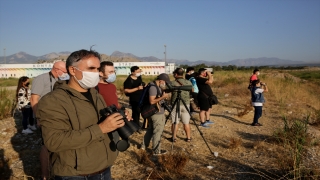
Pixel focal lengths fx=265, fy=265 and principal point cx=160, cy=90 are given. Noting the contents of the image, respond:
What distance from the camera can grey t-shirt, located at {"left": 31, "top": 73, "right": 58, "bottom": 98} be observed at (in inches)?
143

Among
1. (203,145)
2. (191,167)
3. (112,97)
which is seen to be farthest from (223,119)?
(112,97)

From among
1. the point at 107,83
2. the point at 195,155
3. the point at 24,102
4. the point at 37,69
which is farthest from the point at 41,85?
the point at 37,69

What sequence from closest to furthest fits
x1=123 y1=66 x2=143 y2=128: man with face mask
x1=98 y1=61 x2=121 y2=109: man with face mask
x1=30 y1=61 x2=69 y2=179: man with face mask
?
1. x1=30 y1=61 x2=69 y2=179: man with face mask
2. x1=98 y1=61 x2=121 y2=109: man with face mask
3. x1=123 y1=66 x2=143 y2=128: man with face mask

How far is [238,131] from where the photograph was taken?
7363 mm

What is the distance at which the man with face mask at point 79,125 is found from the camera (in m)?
1.79

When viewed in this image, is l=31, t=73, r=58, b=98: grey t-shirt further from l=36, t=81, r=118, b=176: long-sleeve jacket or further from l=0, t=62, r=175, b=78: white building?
l=0, t=62, r=175, b=78: white building

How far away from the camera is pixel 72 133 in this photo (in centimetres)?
179

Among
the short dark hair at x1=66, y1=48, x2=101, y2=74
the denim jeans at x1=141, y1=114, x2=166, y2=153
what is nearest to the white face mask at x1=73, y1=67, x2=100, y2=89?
the short dark hair at x1=66, y1=48, x2=101, y2=74

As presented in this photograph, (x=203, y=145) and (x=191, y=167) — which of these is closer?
(x=191, y=167)

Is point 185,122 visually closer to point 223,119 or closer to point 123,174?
point 123,174

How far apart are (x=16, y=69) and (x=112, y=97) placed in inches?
2001

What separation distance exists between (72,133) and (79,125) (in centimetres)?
12

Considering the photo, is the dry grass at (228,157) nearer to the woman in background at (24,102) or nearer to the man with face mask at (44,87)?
the woman in background at (24,102)

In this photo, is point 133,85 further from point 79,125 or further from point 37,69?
point 37,69
